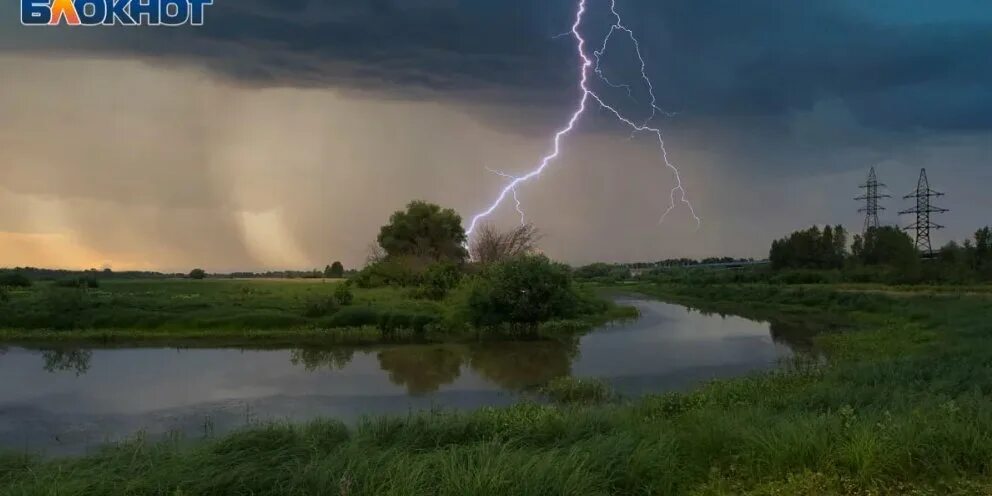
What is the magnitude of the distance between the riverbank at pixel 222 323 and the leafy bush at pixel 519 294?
79 cm

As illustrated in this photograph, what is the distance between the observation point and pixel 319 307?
30.2 m

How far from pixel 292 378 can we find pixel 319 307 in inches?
493

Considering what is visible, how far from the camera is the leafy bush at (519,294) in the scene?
2925 centimetres

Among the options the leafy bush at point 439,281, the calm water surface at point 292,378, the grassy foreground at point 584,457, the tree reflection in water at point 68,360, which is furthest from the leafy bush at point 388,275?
the grassy foreground at point 584,457

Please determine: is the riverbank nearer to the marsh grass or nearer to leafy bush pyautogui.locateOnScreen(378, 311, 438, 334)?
leafy bush pyautogui.locateOnScreen(378, 311, 438, 334)

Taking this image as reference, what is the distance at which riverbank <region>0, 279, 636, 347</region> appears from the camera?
25.6 m

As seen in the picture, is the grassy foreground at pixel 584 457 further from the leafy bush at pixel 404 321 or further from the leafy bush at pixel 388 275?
the leafy bush at pixel 388 275

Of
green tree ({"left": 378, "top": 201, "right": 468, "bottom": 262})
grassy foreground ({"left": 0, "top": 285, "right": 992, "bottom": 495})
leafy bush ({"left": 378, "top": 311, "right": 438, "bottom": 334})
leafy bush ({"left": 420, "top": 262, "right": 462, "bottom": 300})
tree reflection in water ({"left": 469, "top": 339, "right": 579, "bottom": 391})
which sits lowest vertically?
tree reflection in water ({"left": 469, "top": 339, "right": 579, "bottom": 391})

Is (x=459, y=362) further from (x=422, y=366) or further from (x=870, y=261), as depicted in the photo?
(x=870, y=261)

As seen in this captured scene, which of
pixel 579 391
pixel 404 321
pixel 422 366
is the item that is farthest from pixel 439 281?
pixel 579 391

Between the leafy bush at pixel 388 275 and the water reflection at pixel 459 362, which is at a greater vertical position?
the leafy bush at pixel 388 275

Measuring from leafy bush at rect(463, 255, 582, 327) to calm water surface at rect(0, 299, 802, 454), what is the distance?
359 cm

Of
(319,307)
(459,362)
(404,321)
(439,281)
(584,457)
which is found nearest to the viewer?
(584,457)

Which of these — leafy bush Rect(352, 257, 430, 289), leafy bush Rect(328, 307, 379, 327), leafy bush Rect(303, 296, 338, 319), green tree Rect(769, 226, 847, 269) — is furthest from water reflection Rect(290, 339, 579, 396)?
green tree Rect(769, 226, 847, 269)
